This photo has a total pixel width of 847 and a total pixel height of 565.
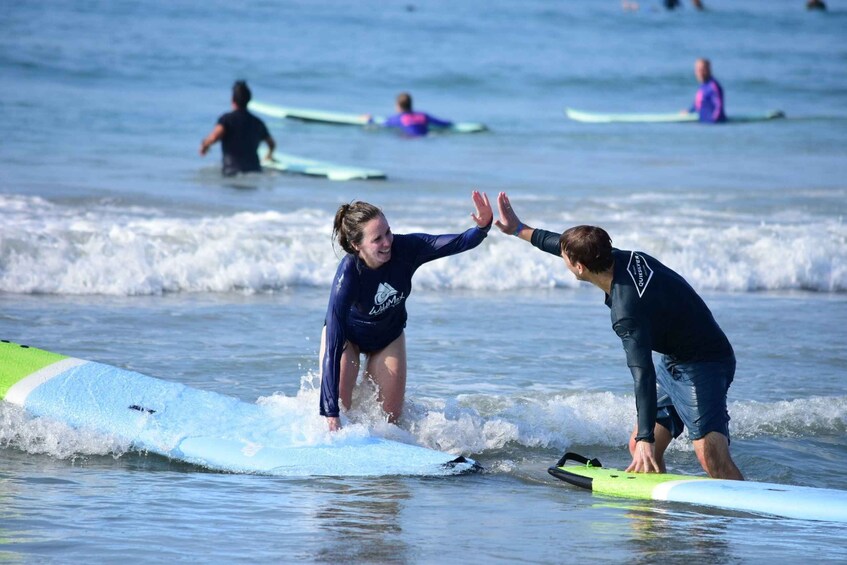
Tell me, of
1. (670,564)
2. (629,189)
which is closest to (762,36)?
(629,189)

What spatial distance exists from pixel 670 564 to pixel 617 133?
18.3 m

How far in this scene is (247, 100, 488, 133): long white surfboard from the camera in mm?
21156

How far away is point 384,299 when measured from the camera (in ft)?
19.3

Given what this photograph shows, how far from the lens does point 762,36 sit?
43.4m

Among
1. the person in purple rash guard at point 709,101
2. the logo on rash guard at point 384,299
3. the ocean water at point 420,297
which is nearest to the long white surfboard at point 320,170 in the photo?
the ocean water at point 420,297

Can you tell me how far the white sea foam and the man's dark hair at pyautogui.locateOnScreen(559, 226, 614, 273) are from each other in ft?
19.4

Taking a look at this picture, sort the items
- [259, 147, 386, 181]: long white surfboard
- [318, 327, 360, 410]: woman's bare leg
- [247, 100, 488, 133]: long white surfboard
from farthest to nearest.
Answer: [247, 100, 488, 133]: long white surfboard → [259, 147, 386, 181]: long white surfboard → [318, 327, 360, 410]: woman's bare leg

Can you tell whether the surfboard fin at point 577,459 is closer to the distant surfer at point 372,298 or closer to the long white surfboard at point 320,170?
the distant surfer at point 372,298

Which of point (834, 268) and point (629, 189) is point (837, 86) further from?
point (834, 268)

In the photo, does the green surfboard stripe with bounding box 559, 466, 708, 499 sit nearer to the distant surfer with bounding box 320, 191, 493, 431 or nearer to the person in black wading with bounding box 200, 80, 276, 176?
the distant surfer with bounding box 320, 191, 493, 431

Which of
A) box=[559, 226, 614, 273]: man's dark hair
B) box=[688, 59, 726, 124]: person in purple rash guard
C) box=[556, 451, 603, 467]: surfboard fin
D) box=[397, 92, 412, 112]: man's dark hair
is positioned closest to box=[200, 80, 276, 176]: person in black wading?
box=[397, 92, 412, 112]: man's dark hair

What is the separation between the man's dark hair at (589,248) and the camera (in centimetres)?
487

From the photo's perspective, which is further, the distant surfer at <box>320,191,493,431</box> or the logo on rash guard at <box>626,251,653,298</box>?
the distant surfer at <box>320,191,493,431</box>

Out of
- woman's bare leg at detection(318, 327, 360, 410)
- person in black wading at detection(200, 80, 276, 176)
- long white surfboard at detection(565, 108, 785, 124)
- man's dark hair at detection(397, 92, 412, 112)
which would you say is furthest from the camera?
long white surfboard at detection(565, 108, 785, 124)
